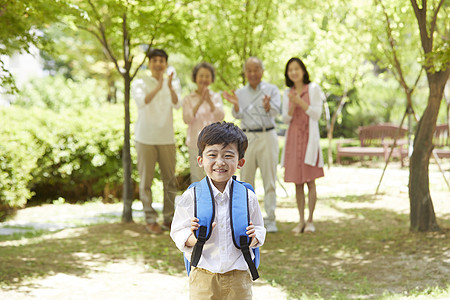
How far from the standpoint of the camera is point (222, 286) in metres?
2.40

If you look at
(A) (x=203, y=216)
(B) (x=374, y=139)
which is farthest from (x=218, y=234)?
(B) (x=374, y=139)

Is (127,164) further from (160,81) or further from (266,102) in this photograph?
(266,102)

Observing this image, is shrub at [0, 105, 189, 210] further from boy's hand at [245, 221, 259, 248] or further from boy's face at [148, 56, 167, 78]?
boy's hand at [245, 221, 259, 248]

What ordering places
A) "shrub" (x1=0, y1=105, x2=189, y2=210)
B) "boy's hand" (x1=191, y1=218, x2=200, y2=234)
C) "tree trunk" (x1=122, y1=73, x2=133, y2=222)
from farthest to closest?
"shrub" (x1=0, y1=105, x2=189, y2=210) < "tree trunk" (x1=122, y1=73, x2=133, y2=222) < "boy's hand" (x1=191, y1=218, x2=200, y2=234)

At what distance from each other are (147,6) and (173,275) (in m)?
3.84

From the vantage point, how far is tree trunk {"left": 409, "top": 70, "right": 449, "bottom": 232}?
603 cm

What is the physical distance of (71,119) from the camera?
9.84 meters

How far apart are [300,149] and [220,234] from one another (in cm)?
422

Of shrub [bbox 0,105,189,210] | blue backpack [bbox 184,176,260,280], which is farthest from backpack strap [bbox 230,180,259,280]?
shrub [bbox 0,105,189,210]

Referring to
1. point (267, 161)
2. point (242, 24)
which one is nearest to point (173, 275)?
point (267, 161)

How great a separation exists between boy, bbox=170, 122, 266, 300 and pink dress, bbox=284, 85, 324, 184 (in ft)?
13.4

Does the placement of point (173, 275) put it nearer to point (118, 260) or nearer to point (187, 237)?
point (118, 260)

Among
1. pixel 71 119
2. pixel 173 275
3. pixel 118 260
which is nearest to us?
pixel 173 275

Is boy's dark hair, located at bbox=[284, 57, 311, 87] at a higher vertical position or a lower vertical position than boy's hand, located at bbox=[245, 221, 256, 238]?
higher
